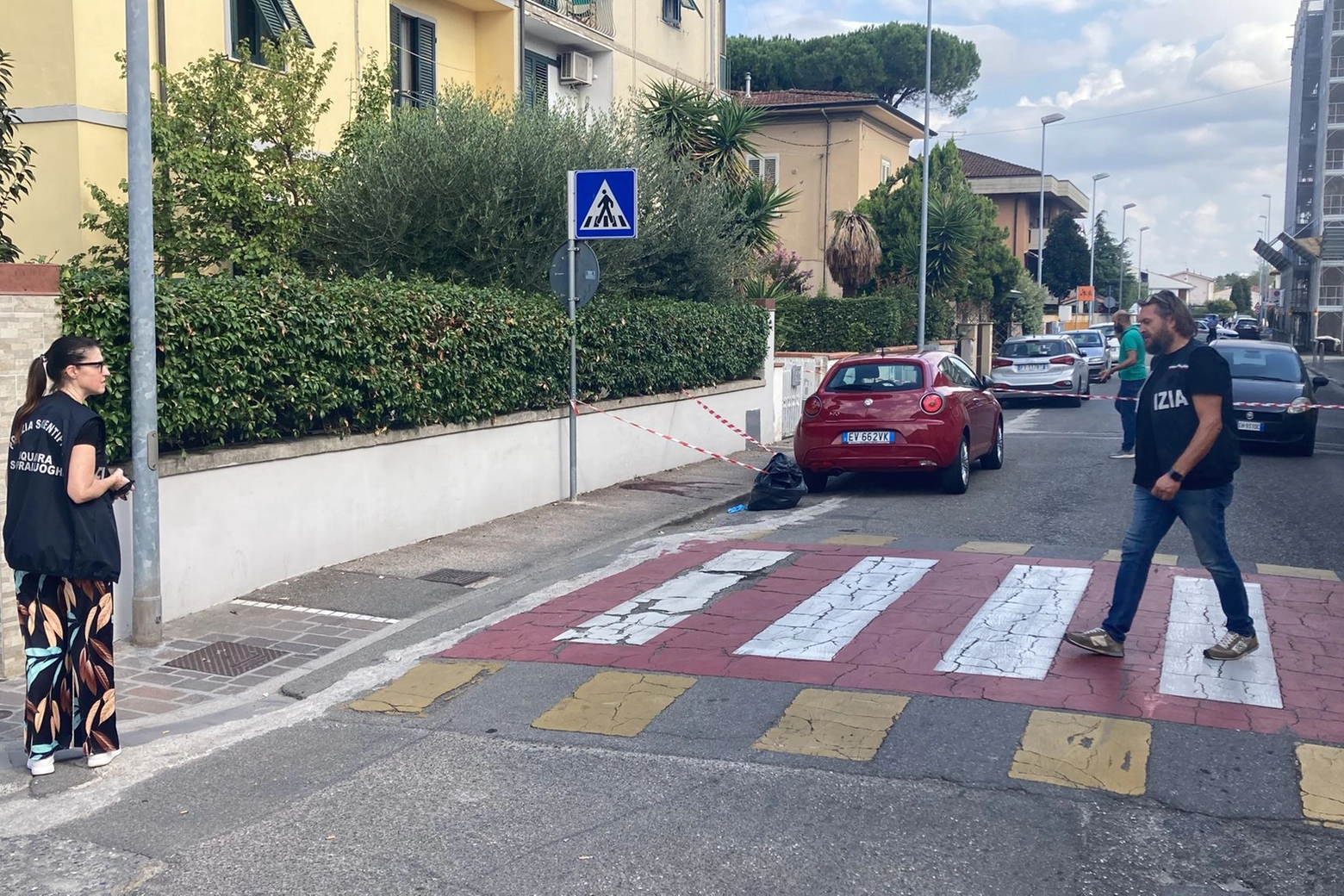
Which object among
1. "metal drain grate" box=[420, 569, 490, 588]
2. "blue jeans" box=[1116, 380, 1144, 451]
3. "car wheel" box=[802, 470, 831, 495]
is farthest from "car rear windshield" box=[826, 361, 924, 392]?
"metal drain grate" box=[420, 569, 490, 588]

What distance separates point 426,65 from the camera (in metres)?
19.7

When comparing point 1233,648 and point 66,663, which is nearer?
point 66,663

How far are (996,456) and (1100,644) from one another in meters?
8.86

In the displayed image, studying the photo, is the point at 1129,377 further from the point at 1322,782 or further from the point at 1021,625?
the point at 1322,782

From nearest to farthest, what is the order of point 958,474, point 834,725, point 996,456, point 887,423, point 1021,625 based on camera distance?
point 834,725 < point 1021,625 < point 887,423 < point 958,474 < point 996,456

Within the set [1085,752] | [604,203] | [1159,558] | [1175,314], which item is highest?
[604,203]

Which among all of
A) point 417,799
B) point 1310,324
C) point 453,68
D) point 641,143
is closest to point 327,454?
point 417,799

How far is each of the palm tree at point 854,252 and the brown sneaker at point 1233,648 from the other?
25.7 metres

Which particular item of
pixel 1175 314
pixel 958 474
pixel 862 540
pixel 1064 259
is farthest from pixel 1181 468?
pixel 1064 259

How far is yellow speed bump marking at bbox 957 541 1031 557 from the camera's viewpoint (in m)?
9.83

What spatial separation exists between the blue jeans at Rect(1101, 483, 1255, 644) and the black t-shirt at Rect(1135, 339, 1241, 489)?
83mm

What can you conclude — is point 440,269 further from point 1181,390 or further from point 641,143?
point 1181,390

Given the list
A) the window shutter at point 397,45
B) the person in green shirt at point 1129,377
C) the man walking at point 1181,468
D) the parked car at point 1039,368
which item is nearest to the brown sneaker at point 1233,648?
the man walking at point 1181,468

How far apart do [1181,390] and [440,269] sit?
876cm
